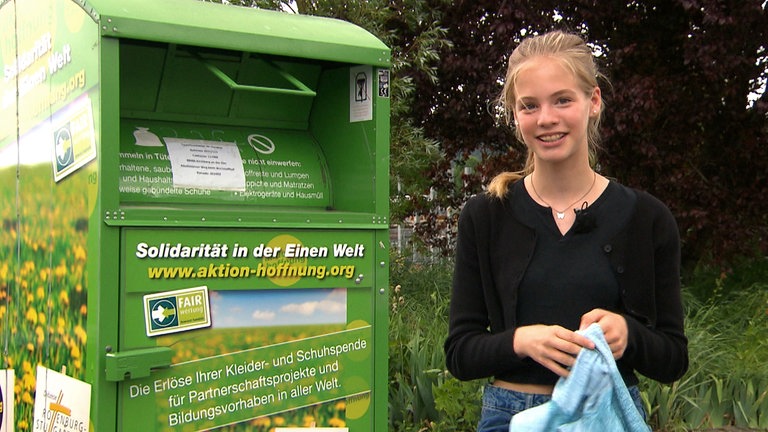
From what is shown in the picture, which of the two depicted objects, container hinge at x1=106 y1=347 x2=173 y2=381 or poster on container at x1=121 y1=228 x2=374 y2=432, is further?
poster on container at x1=121 y1=228 x2=374 y2=432

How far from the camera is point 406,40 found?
283 inches

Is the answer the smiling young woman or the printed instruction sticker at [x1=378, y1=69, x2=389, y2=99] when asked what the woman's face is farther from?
the printed instruction sticker at [x1=378, y1=69, x2=389, y2=99]

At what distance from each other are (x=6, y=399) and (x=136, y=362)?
4.26 feet

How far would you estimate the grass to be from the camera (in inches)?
164

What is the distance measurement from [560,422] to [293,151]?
260 cm

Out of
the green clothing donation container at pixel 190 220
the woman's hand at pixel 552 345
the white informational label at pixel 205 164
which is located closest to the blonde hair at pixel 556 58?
A: the woman's hand at pixel 552 345

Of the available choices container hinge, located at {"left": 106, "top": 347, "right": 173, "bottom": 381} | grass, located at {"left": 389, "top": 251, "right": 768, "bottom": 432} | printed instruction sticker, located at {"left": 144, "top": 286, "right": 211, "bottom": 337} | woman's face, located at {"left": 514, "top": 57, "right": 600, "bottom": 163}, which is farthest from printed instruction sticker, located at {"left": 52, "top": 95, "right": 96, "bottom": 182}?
woman's face, located at {"left": 514, "top": 57, "right": 600, "bottom": 163}

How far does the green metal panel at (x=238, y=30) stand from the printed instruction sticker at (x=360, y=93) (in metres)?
0.11

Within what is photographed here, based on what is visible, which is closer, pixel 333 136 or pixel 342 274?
pixel 342 274

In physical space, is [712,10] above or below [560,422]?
above

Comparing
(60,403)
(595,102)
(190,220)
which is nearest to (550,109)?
(595,102)

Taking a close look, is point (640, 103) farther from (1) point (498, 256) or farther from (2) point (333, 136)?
(1) point (498, 256)

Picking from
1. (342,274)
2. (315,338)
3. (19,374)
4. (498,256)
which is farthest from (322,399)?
(498,256)

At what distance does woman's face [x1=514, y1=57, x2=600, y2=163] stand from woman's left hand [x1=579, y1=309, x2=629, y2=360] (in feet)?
1.04
